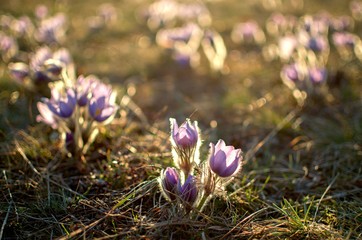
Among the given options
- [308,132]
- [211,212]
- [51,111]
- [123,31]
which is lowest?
[123,31]

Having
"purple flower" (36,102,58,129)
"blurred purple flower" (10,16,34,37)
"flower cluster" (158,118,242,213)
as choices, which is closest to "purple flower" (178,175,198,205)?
"flower cluster" (158,118,242,213)

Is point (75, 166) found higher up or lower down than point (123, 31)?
higher up

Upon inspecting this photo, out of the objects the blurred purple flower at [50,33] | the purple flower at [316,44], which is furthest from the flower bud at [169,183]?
the blurred purple flower at [50,33]

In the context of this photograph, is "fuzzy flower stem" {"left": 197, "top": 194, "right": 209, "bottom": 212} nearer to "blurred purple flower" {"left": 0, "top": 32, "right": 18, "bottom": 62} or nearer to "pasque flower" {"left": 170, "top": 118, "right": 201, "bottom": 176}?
"pasque flower" {"left": 170, "top": 118, "right": 201, "bottom": 176}

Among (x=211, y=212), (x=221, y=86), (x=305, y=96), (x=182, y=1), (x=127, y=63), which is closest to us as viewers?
(x=211, y=212)

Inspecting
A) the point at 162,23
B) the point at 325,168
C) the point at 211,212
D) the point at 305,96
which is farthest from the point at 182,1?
the point at 211,212

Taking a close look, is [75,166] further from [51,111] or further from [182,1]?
[182,1]

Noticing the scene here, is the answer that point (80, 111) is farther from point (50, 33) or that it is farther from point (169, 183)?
point (50, 33)
